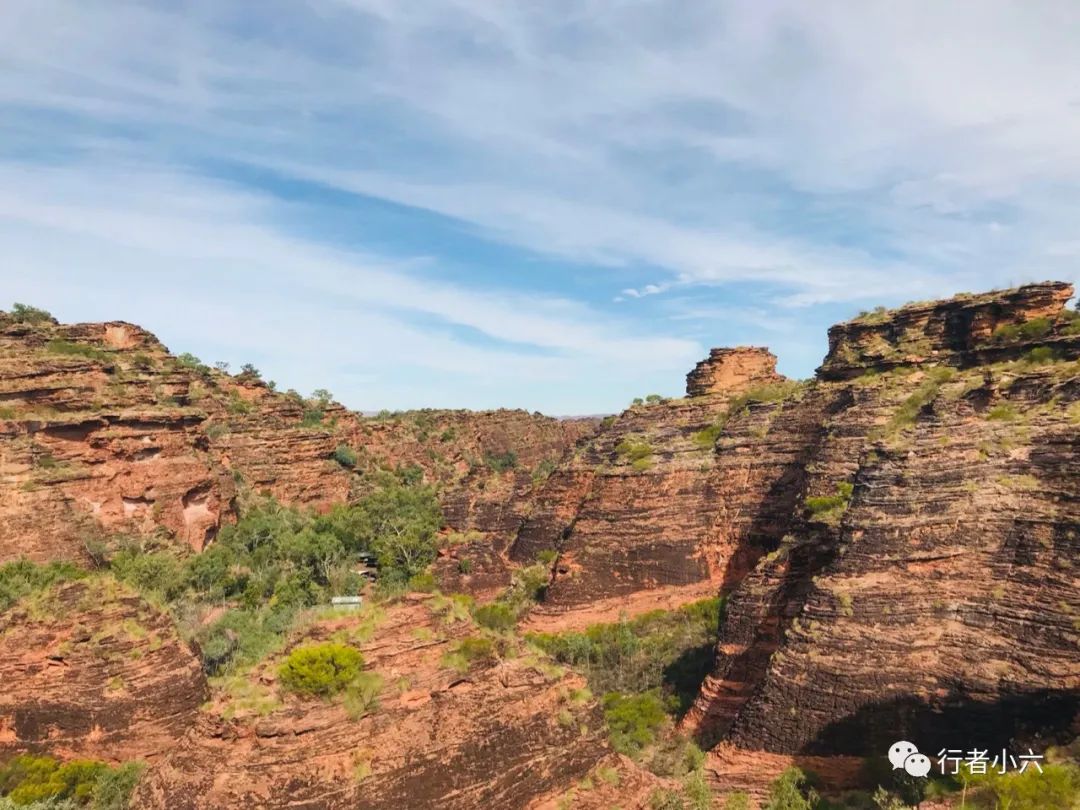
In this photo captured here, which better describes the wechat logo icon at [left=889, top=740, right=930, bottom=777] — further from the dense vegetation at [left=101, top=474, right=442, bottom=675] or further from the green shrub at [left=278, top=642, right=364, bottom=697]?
the dense vegetation at [left=101, top=474, right=442, bottom=675]

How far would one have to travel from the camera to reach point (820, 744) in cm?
1689

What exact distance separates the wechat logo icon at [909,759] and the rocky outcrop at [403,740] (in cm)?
574

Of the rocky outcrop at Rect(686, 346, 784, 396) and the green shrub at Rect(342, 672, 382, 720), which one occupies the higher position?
the rocky outcrop at Rect(686, 346, 784, 396)

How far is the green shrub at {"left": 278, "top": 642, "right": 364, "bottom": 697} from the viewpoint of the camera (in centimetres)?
1160

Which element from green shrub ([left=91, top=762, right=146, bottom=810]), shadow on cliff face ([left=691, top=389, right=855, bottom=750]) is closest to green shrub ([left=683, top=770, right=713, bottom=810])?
shadow on cliff face ([left=691, top=389, right=855, bottom=750])

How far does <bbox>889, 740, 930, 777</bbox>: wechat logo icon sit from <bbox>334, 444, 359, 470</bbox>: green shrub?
48.4 m

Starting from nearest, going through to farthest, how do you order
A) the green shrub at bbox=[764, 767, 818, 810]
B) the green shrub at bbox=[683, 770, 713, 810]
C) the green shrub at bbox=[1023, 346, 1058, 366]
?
the green shrub at bbox=[683, 770, 713, 810]
the green shrub at bbox=[764, 767, 818, 810]
the green shrub at bbox=[1023, 346, 1058, 366]

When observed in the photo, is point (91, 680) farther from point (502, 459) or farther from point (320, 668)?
point (502, 459)

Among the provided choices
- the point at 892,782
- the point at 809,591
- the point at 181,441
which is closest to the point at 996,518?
the point at 809,591

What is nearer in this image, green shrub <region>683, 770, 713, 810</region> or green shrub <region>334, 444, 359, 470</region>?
green shrub <region>683, 770, 713, 810</region>

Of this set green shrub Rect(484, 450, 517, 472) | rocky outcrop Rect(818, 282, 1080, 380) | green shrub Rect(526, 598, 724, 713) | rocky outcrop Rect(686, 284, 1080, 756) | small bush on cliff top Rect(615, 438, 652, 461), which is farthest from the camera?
green shrub Rect(484, 450, 517, 472)

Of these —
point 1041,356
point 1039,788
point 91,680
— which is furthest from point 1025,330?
point 91,680

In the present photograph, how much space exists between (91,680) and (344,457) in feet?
132

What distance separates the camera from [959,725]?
1537cm
